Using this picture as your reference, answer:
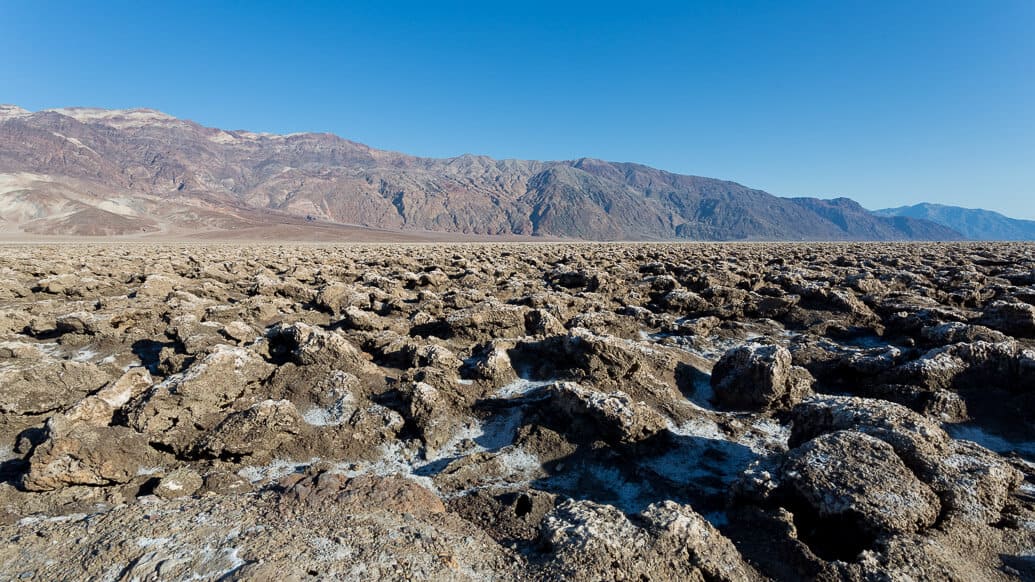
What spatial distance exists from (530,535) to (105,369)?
5070 mm

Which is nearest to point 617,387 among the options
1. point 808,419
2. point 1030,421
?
point 808,419

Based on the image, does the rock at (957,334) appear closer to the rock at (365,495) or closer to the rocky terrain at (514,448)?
the rocky terrain at (514,448)

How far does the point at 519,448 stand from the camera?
360 centimetres

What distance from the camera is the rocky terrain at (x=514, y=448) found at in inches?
87.4

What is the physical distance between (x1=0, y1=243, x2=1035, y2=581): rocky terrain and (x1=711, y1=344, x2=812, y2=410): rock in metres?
0.03

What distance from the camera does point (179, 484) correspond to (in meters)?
2.99

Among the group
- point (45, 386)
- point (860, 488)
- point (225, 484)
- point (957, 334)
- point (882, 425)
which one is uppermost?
point (957, 334)

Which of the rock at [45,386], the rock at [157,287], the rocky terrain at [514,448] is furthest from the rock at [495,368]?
the rock at [157,287]

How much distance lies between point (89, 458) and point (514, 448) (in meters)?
2.94

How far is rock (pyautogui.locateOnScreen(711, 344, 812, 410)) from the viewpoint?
13.6 feet

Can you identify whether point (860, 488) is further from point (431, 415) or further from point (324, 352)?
point (324, 352)

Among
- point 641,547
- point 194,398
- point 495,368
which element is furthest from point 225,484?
point 641,547

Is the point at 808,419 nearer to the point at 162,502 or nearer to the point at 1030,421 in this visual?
the point at 1030,421

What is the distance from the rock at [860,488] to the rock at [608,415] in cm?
106
